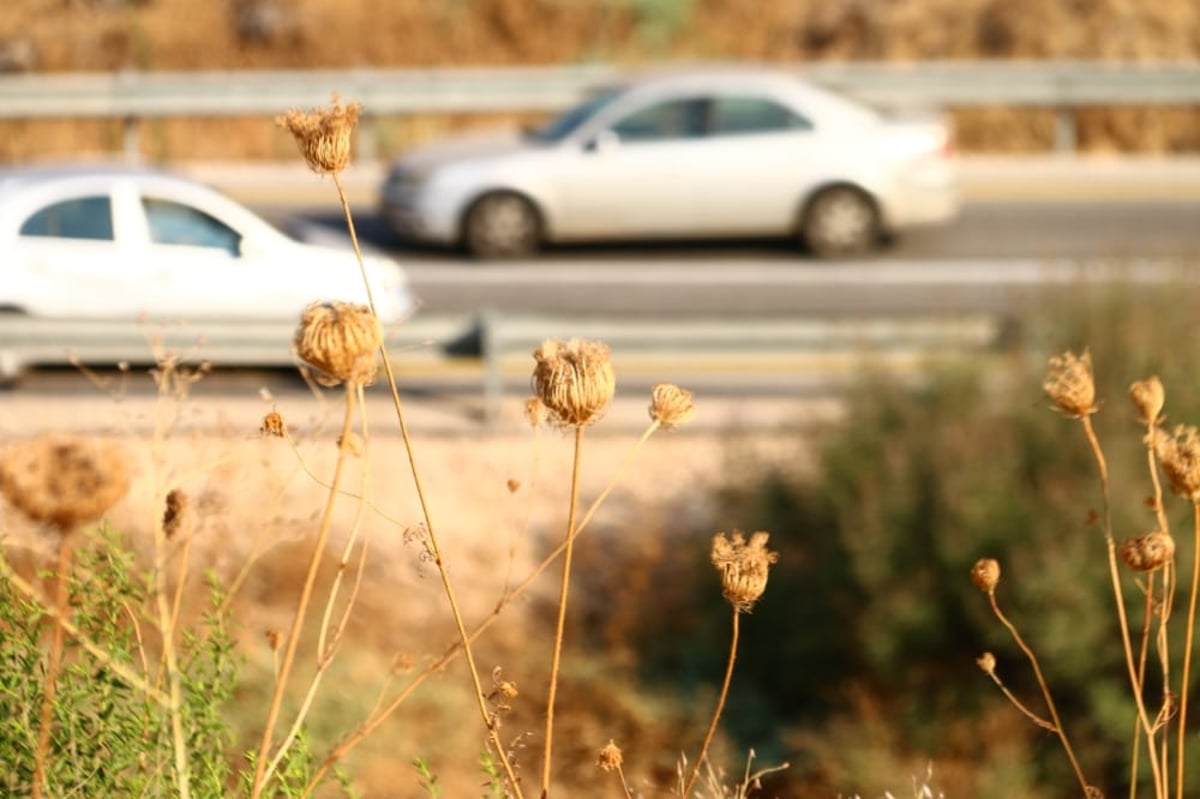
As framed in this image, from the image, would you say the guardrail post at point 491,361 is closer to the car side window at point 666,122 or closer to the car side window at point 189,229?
the car side window at point 189,229

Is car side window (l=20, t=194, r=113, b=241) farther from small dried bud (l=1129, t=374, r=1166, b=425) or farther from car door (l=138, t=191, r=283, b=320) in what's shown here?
small dried bud (l=1129, t=374, r=1166, b=425)

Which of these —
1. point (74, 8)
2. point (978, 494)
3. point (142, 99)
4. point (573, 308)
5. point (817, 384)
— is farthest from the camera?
point (74, 8)

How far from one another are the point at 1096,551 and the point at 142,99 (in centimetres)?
1339

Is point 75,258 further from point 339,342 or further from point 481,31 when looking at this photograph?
point 481,31

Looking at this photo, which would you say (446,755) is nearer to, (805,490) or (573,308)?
(805,490)

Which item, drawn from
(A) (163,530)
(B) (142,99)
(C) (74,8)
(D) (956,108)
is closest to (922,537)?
(A) (163,530)

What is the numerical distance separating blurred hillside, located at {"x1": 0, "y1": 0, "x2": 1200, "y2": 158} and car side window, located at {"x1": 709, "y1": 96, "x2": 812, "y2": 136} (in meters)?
8.68

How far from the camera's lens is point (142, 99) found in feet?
59.8

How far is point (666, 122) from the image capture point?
14.8 meters

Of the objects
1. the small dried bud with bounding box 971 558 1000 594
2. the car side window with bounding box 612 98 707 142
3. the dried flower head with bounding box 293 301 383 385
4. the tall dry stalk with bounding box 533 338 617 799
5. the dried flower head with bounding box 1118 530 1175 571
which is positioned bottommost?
the small dried bud with bounding box 971 558 1000 594

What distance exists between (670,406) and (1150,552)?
2.33 ft

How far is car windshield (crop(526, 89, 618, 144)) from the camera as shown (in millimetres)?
14727

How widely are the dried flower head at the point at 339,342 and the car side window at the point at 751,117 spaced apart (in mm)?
12974

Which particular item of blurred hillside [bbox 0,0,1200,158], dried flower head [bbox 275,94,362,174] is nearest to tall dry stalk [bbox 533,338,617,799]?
dried flower head [bbox 275,94,362,174]
